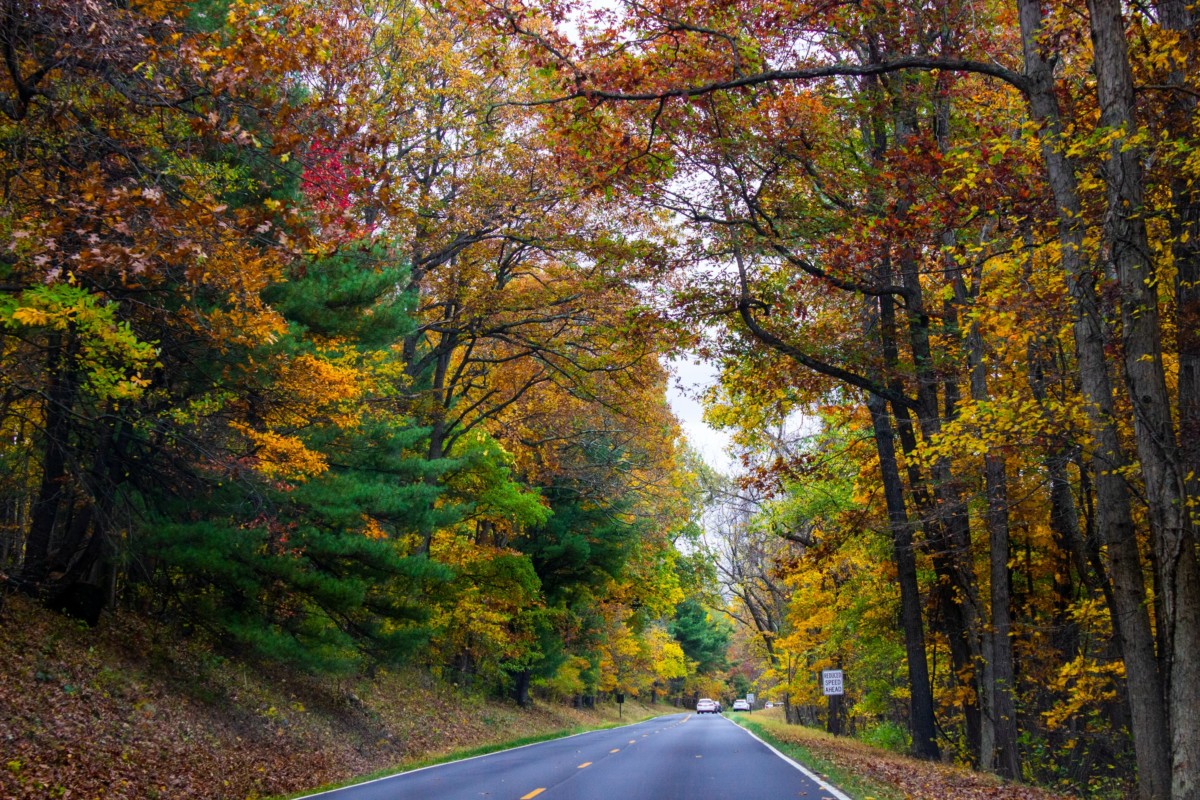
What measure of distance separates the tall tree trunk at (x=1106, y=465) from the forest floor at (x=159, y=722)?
10.4m

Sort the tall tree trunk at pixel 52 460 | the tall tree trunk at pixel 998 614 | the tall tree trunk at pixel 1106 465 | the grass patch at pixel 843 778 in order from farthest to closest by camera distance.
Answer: the tall tree trunk at pixel 998 614 → the grass patch at pixel 843 778 → the tall tree trunk at pixel 52 460 → the tall tree trunk at pixel 1106 465

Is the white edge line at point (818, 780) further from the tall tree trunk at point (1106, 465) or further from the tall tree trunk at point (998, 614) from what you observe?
the tall tree trunk at point (1106, 465)

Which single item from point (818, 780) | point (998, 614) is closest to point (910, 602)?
point (998, 614)

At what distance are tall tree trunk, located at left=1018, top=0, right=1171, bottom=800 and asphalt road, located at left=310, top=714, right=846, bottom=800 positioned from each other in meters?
3.86

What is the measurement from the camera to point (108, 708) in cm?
1159

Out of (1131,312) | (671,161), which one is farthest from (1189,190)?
(671,161)

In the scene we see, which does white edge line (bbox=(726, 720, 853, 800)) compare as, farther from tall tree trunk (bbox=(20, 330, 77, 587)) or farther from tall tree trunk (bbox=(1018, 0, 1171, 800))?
tall tree trunk (bbox=(20, 330, 77, 587))

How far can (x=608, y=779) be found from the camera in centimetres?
1362

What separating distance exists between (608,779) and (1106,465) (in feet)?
28.1

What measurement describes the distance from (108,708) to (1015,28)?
656 inches

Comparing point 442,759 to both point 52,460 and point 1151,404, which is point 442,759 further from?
point 1151,404

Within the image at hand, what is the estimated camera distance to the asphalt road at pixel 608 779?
11516mm

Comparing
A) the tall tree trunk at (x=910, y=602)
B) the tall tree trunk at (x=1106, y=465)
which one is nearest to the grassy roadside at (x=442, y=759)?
the tall tree trunk at (x=910, y=602)

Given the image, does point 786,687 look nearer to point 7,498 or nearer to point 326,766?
point 326,766
